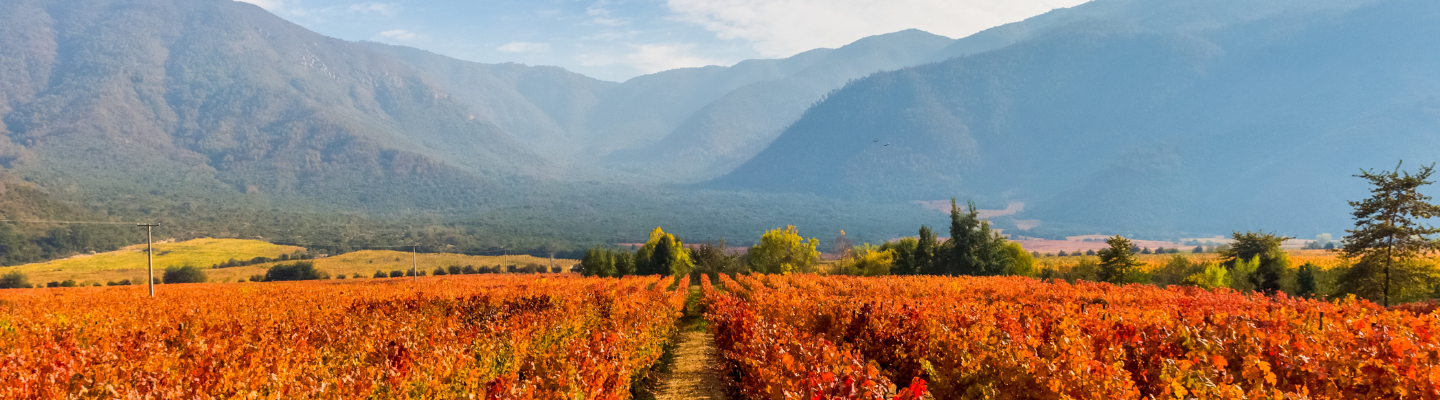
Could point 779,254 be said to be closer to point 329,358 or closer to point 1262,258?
point 1262,258

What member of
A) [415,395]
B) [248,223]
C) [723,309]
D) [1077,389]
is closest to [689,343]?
[723,309]

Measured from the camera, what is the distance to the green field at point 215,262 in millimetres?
105062

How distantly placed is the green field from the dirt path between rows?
9562 centimetres

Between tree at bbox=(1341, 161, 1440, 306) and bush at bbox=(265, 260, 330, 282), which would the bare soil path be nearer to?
tree at bbox=(1341, 161, 1440, 306)

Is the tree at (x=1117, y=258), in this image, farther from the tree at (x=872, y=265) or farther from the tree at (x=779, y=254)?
the tree at (x=779, y=254)

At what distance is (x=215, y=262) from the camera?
5197 inches

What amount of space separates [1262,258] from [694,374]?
39.0m

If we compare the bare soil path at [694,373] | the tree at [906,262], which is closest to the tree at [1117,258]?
the tree at [906,262]

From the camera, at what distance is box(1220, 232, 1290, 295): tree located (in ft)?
123

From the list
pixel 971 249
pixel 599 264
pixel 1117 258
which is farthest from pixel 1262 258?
pixel 599 264

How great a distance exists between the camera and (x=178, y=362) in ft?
31.0

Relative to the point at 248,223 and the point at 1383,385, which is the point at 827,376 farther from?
the point at 248,223

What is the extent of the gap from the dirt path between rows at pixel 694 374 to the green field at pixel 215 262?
95617mm

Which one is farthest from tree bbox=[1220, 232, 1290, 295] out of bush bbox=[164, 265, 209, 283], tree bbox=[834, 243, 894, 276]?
bush bbox=[164, 265, 209, 283]
